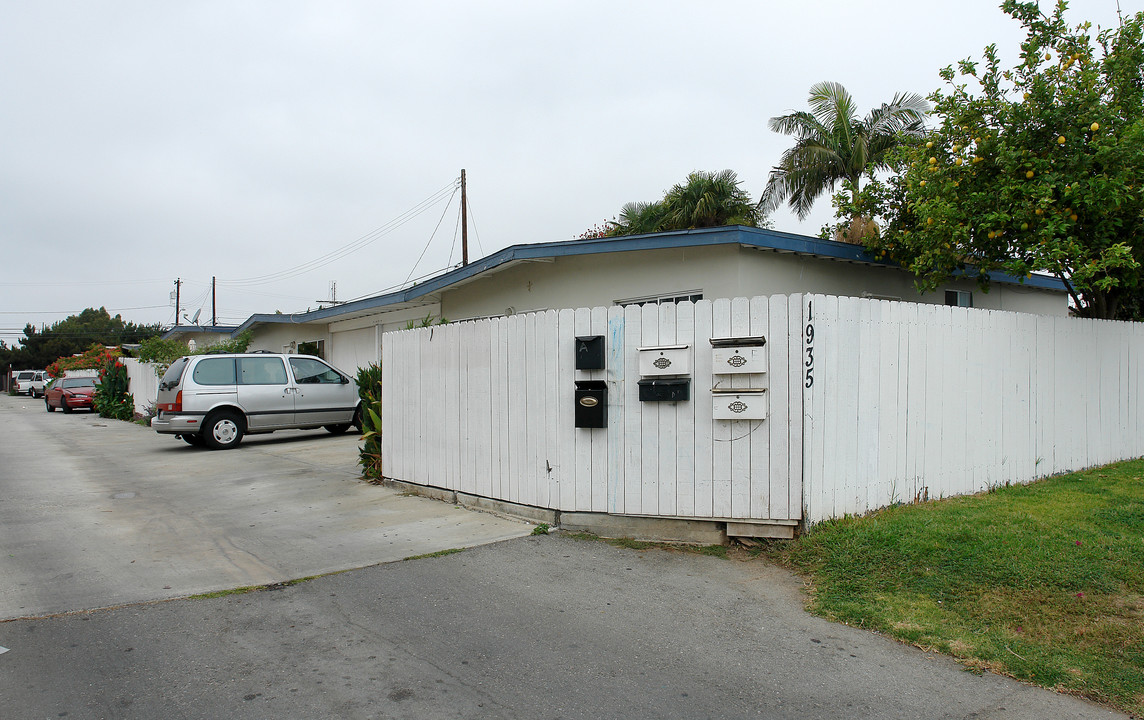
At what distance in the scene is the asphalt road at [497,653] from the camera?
3.56 metres

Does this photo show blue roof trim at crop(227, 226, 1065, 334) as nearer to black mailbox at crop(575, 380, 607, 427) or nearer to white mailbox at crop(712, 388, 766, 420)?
black mailbox at crop(575, 380, 607, 427)

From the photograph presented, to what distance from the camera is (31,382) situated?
54.0 meters

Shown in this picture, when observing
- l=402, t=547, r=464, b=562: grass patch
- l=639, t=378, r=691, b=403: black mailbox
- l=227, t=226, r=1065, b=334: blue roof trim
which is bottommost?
l=402, t=547, r=464, b=562: grass patch

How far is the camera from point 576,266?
462 inches

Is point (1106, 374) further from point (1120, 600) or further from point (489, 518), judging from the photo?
point (489, 518)

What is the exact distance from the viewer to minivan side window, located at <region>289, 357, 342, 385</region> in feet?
49.7

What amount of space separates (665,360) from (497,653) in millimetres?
2826

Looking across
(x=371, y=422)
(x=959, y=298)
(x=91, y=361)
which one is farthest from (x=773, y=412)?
(x=91, y=361)

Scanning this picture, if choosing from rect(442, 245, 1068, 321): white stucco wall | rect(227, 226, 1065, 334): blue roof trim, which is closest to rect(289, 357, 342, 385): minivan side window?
rect(227, 226, 1065, 334): blue roof trim

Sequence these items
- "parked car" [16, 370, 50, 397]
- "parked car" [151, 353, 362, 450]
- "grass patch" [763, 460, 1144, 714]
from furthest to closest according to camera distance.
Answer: "parked car" [16, 370, 50, 397]
"parked car" [151, 353, 362, 450]
"grass patch" [763, 460, 1144, 714]

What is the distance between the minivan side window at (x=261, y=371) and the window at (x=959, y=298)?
12.4 m

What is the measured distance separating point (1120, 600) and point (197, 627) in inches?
217

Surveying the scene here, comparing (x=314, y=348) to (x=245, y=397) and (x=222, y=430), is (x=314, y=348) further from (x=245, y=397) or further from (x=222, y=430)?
(x=222, y=430)

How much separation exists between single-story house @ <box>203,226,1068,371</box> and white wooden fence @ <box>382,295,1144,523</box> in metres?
3.03
